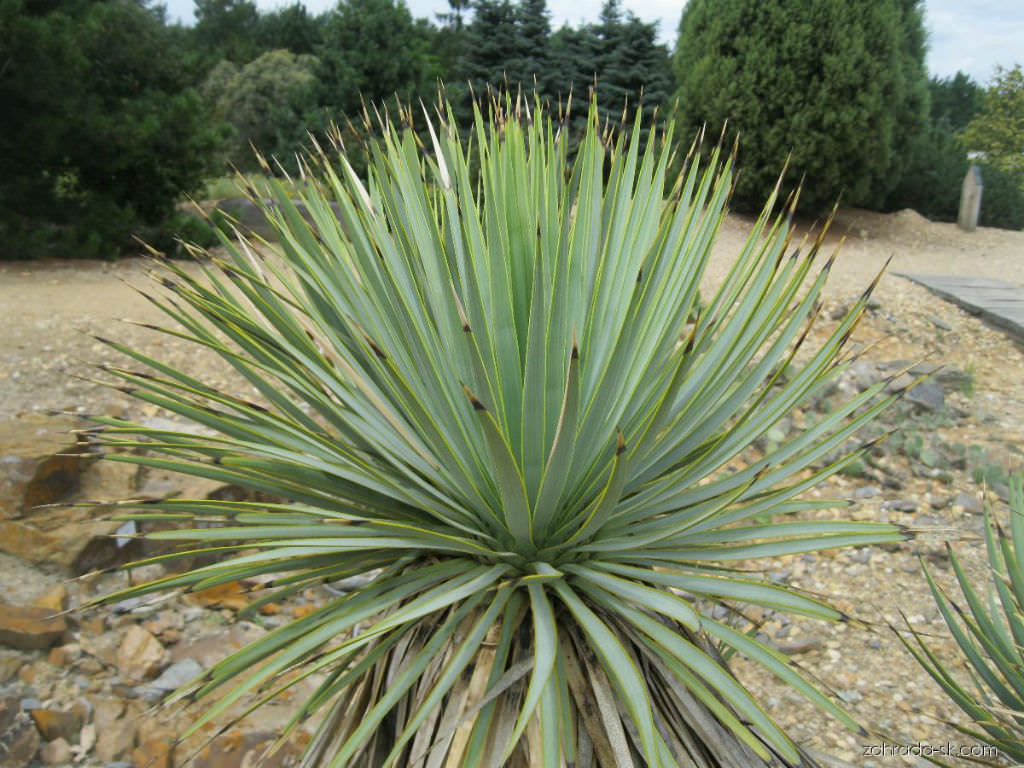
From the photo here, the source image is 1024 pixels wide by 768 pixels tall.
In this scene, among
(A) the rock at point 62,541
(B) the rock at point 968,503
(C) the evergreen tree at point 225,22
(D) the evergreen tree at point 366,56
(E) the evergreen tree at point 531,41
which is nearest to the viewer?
(A) the rock at point 62,541

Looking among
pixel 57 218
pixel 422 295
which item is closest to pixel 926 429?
pixel 422 295

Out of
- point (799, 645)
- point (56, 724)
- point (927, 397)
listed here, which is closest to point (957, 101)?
point (927, 397)

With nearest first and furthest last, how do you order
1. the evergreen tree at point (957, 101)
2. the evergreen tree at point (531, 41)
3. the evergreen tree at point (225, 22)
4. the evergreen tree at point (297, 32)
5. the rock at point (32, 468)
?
the rock at point (32, 468)
the evergreen tree at point (531, 41)
the evergreen tree at point (957, 101)
the evergreen tree at point (297, 32)
the evergreen tree at point (225, 22)

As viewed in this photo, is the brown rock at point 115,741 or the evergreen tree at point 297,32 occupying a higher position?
the evergreen tree at point 297,32

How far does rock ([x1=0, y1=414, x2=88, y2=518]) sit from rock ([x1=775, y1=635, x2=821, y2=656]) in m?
3.16

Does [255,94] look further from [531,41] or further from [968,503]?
[968,503]

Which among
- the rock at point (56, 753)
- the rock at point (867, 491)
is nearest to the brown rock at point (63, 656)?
the rock at point (56, 753)

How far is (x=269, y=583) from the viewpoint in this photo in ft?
5.01

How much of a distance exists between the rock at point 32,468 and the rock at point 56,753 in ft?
3.40

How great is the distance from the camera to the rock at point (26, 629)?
121 inches

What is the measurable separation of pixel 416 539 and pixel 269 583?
290 millimetres

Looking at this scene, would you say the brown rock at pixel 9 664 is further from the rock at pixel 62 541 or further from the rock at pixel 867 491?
the rock at pixel 867 491

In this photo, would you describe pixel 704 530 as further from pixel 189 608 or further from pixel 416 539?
pixel 189 608

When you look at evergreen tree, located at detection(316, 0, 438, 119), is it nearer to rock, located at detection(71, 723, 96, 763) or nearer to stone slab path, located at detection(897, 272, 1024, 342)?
stone slab path, located at detection(897, 272, 1024, 342)
